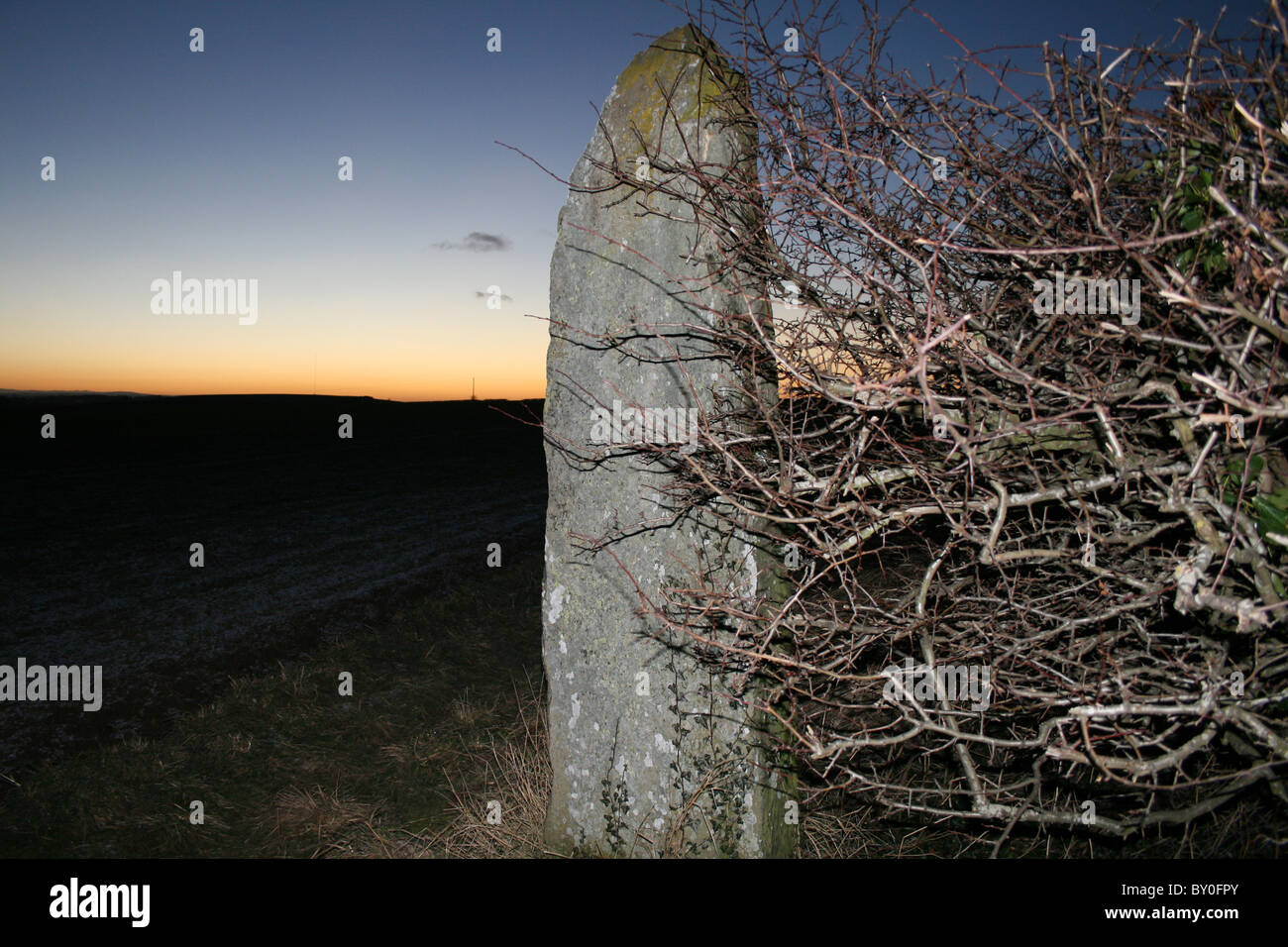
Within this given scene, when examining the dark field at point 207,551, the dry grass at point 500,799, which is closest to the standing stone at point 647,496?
the dry grass at point 500,799

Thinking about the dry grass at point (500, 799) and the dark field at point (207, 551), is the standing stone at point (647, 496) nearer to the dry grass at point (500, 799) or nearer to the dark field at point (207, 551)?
the dry grass at point (500, 799)

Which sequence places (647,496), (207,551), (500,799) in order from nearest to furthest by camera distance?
(647,496)
(500,799)
(207,551)

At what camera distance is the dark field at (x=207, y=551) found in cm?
559

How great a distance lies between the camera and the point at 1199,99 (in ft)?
7.16

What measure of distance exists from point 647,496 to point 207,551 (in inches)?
284

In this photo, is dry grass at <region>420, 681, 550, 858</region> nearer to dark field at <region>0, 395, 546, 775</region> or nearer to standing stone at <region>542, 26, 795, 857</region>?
standing stone at <region>542, 26, 795, 857</region>

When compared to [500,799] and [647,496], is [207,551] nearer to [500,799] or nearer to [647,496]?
[500,799]

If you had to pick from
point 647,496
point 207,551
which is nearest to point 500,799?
point 647,496

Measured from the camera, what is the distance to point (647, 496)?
346 centimetres

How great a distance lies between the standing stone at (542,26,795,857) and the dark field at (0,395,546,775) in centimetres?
49

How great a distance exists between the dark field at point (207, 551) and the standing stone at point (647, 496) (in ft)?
1.61

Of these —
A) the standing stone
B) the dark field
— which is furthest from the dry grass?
the dark field
